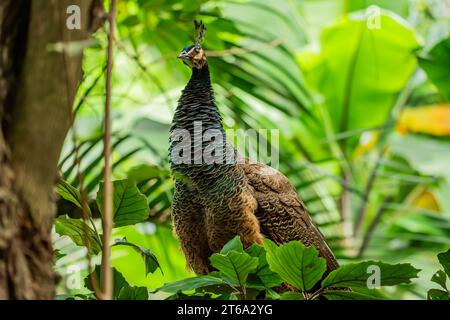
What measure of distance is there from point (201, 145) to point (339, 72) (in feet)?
5.77

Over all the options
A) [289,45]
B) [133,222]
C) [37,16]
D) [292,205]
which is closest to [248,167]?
[292,205]

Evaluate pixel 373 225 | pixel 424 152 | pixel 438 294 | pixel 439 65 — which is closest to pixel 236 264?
pixel 438 294

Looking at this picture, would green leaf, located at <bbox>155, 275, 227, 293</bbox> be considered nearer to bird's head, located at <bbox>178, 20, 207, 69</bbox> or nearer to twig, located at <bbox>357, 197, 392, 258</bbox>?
bird's head, located at <bbox>178, 20, 207, 69</bbox>

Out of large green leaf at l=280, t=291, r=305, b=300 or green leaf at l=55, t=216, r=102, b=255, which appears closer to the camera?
large green leaf at l=280, t=291, r=305, b=300

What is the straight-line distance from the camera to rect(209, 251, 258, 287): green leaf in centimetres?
90

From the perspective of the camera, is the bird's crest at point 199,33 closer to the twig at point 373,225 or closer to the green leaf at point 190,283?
the green leaf at point 190,283

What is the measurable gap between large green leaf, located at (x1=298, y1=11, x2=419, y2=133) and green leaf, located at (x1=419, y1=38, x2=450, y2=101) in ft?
2.74

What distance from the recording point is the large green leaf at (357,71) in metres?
3.23

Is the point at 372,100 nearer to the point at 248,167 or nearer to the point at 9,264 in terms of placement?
the point at 248,167

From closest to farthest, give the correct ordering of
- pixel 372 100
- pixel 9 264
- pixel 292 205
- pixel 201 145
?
pixel 9 264 < pixel 201 145 < pixel 292 205 < pixel 372 100

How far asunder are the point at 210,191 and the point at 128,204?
697 millimetres

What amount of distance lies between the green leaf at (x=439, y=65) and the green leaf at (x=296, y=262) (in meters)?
1.60

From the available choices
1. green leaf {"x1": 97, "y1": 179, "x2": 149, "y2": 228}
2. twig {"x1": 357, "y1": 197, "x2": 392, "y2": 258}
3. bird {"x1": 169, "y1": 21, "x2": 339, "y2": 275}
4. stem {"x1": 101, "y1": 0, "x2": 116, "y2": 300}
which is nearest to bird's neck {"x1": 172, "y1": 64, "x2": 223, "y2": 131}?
bird {"x1": 169, "y1": 21, "x2": 339, "y2": 275}

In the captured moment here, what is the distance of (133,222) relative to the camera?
1039mm
